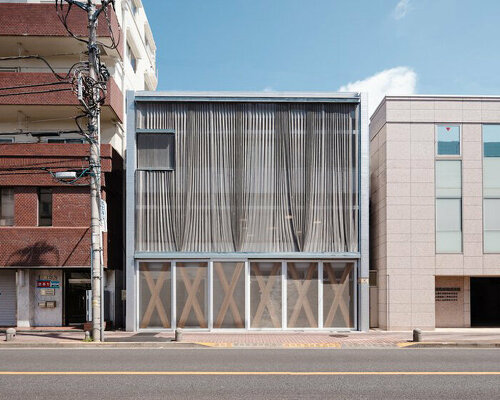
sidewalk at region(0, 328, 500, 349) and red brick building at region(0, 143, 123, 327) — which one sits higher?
red brick building at region(0, 143, 123, 327)

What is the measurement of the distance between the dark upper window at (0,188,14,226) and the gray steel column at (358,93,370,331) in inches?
556

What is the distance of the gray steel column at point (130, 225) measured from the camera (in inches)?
782

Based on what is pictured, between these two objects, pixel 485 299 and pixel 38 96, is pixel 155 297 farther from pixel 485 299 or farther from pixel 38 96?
pixel 485 299

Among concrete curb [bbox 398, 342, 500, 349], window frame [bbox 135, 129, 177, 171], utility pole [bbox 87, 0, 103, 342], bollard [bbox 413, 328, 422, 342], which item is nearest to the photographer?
concrete curb [bbox 398, 342, 500, 349]

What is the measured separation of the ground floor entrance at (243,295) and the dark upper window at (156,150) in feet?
12.7

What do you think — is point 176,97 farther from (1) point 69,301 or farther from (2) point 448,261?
(2) point 448,261

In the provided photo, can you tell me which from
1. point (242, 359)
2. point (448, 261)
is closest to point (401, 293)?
point (448, 261)

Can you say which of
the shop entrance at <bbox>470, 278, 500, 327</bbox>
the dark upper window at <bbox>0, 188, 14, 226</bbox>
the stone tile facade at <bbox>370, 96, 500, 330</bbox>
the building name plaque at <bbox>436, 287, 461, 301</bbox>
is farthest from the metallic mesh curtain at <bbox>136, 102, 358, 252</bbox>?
the shop entrance at <bbox>470, 278, 500, 327</bbox>

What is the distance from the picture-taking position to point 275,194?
2066cm

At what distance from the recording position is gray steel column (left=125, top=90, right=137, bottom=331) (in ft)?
65.2

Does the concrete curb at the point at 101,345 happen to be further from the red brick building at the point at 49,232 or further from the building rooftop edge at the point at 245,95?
the building rooftop edge at the point at 245,95

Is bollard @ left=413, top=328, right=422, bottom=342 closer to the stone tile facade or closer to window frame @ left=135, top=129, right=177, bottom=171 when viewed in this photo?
the stone tile facade

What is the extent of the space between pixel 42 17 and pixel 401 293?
1846 centimetres

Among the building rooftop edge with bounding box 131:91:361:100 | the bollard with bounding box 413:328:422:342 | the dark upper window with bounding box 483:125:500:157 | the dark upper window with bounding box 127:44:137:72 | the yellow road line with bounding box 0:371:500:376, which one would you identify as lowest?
the bollard with bounding box 413:328:422:342
